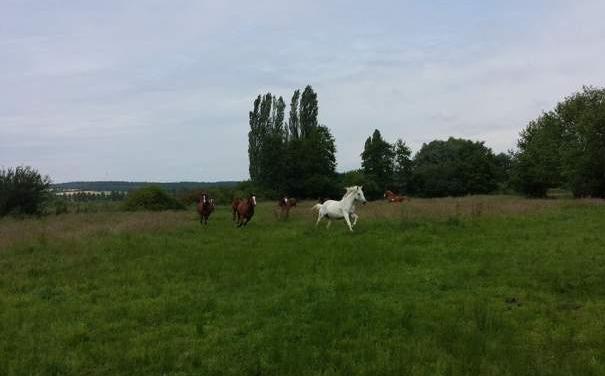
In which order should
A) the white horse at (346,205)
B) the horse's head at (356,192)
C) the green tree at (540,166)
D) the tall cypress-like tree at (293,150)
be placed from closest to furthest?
the white horse at (346,205) < the horse's head at (356,192) < the green tree at (540,166) < the tall cypress-like tree at (293,150)

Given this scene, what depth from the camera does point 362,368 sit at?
6582 mm

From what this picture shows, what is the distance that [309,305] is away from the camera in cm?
955

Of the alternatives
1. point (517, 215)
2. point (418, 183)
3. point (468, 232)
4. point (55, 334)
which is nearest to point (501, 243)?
point (468, 232)

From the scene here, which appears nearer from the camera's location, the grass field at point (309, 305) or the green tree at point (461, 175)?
the grass field at point (309, 305)

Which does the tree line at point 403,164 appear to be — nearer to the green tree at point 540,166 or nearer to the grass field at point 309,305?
the green tree at point 540,166

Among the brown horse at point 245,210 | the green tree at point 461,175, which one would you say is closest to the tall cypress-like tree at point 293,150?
the green tree at point 461,175

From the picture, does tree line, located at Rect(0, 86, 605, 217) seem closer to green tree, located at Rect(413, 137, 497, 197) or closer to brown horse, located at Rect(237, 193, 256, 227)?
green tree, located at Rect(413, 137, 497, 197)

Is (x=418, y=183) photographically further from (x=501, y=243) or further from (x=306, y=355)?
(x=306, y=355)

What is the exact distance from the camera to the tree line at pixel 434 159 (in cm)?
4606

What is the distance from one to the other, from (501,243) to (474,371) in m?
10.3

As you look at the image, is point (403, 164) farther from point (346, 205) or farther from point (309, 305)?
point (309, 305)

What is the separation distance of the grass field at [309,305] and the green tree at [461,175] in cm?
6825

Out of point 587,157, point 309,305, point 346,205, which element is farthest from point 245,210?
point 587,157

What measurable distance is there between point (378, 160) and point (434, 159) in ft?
63.9
